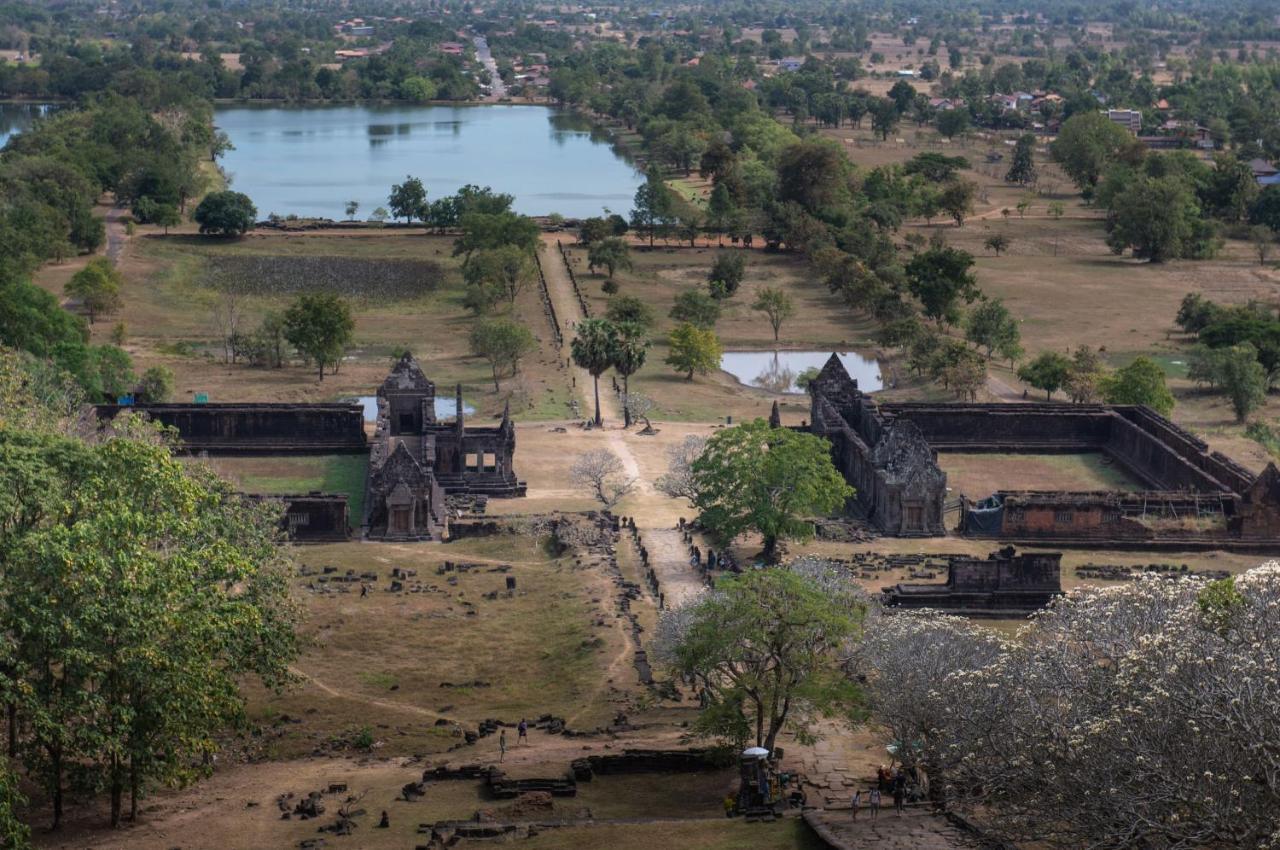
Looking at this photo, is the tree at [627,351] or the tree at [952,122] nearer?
the tree at [627,351]

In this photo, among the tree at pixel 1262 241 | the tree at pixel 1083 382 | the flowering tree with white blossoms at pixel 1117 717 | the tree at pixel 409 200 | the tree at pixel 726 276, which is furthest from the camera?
the tree at pixel 409 200

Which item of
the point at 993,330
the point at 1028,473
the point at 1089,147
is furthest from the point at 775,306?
the point at 1089,147

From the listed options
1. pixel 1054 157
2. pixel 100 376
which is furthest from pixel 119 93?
pixel 100 376

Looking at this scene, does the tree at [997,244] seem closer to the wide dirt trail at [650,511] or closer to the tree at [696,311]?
the tree at [696,311]

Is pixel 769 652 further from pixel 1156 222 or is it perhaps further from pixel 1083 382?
pixel 1156 222

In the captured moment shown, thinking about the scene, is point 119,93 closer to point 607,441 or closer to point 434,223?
point 434,223

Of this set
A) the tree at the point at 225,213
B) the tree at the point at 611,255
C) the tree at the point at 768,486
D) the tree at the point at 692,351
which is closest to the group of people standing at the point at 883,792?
the tree at the point at 768,486
